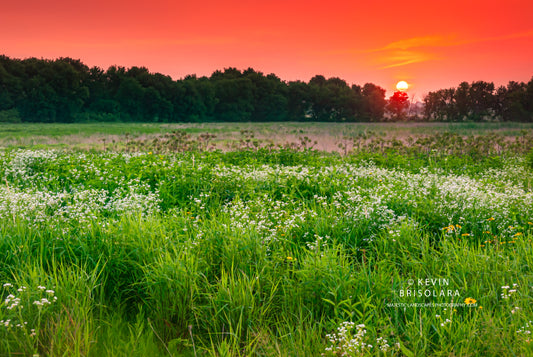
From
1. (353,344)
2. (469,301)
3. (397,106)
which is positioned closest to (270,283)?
(353,344)

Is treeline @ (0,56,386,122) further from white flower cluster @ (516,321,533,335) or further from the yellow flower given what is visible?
white flower cluster @ (516,321,533,335)

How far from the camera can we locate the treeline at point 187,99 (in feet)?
242

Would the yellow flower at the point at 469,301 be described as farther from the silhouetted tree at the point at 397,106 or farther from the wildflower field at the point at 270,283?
the silhouetted tree at the point at 397,106

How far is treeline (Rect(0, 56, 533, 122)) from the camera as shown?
242ft

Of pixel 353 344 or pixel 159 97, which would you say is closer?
pixel 353 344

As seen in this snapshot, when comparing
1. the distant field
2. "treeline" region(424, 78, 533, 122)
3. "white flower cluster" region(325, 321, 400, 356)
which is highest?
"treeline" region(424, 78, 533, 122)

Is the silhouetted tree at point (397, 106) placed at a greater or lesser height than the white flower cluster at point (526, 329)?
greater

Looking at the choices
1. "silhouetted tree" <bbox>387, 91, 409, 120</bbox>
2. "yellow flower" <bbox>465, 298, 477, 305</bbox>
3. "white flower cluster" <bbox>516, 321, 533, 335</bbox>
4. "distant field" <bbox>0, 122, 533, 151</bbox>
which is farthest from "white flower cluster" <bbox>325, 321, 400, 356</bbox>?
"silhouetted tree" <bbox>387, 91, 409, 120</bbox>

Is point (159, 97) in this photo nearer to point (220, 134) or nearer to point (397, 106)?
point (220, 134)

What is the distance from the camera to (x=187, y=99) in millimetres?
84875

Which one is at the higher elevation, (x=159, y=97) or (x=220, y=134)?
(x=159, y=97)

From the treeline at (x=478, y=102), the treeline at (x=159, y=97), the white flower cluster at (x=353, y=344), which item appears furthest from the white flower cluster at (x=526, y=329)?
the treeline at (x=478, y=102)

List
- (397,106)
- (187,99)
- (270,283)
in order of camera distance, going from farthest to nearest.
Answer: (397,106) < (187,99) < (270,283)

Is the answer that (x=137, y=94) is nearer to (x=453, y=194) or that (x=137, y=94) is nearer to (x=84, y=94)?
(x=84, y=94)
